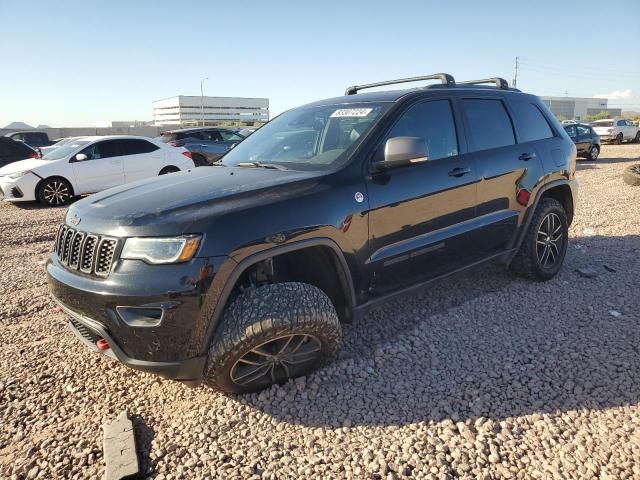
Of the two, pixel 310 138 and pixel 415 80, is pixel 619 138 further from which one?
pixel 310 138

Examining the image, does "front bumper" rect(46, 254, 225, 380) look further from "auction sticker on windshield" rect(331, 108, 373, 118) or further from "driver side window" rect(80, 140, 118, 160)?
"driver side window" rect(80, 140, 118, 160)

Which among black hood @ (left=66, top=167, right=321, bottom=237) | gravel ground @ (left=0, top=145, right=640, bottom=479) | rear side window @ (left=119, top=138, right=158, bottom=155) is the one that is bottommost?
gravel ground @ (left=0, top=145, right=640, bottom=479)

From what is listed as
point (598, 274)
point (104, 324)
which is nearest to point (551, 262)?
point (598, 274)

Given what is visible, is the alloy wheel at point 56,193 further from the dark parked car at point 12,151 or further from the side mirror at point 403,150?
the side mirror at point 403,150

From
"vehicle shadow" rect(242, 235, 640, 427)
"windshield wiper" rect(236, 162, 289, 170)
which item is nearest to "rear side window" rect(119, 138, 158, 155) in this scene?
"windshield wiper" rect(236, 162, 289, 170)

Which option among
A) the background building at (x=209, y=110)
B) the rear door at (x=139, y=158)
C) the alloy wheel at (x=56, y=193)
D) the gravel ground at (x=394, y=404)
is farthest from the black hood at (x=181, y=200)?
the background building at (x=209, y=110)

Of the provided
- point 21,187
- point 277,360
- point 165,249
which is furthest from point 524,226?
point 21,187

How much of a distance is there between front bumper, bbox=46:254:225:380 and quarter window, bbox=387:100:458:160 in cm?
176

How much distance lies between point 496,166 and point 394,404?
2200mm

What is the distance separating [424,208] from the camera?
10.7 ft

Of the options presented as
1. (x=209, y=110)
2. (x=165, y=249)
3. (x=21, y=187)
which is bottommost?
(x=21, y=187)

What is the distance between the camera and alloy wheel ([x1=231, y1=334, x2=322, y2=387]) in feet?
8.85

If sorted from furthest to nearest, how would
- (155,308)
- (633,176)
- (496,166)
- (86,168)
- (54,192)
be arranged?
1. (86,168)
2. (633,176)
3. (54,192)
4. (496,166)
5. (155,308)

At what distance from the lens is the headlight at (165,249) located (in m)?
2.34
